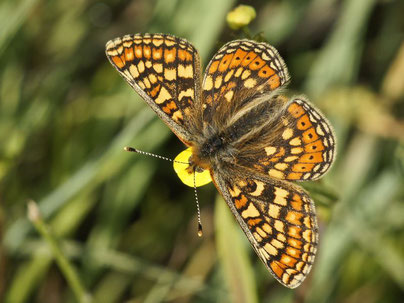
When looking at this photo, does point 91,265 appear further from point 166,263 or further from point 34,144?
point 34,144

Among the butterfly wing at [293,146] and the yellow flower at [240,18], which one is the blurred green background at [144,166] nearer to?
the butterfly wing at [293,146]

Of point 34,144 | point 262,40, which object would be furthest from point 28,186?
point 262,40

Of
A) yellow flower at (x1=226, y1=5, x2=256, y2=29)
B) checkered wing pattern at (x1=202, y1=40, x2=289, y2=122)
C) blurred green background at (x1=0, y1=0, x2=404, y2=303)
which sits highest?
yellow flower at (x1=226, y1=5, x2=256, y2=29)

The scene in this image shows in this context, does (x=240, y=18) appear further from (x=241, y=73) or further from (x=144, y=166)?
(x=144, y=166)

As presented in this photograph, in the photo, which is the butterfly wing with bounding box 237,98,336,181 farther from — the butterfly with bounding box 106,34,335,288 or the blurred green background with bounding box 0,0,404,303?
the blurred green background with bounding box 0,0,404,303

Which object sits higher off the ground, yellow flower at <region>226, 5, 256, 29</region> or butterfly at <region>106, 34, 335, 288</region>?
yellow flower at <region>226, 5, 256, 29</region>

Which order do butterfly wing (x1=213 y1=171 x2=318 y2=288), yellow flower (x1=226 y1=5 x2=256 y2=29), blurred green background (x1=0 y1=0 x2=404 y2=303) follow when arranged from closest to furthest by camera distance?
butterfly wing (x1=213 y1=171 x2=318 y2=288), yellow flower (x1=226 y1=5 x2=256 y2=29), blurred green background (x1=0 y1=0 x2=404 y2=303)

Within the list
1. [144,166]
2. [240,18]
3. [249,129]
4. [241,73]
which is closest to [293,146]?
[249,129]

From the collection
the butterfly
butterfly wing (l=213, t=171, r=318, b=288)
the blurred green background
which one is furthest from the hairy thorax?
the blurred green background
